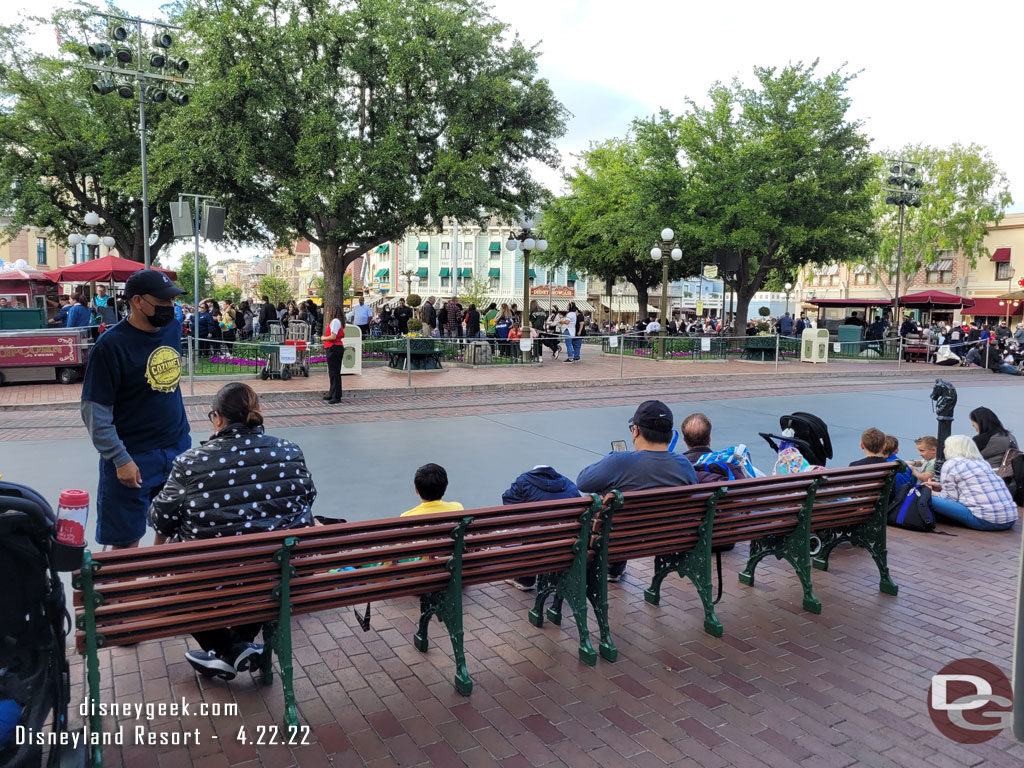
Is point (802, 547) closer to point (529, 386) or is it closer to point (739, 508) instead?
point (739, 508)

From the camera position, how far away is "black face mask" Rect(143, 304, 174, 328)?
3961 mm

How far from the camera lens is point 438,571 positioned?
3.48 m

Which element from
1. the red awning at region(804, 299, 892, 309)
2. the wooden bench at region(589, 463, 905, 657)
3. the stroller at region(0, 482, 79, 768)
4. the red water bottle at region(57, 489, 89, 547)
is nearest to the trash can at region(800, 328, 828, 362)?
the red awning at region(804, 299, 892, 309)

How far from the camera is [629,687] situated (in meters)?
3.53

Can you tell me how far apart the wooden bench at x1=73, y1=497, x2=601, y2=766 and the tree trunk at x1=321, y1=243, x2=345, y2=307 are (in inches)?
739

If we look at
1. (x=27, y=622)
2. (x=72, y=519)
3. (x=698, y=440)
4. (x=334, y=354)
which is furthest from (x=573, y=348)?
(x=27, y=622)

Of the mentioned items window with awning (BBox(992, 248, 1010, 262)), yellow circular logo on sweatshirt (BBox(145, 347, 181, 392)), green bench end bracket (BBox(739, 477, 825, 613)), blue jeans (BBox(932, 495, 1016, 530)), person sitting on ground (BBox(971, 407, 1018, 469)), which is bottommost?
blue jeans (BBox(932, 495, 1016, 530))

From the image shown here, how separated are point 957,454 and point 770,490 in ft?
9.25

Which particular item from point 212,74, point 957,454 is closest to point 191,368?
point 212,74

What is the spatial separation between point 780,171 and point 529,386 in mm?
15148

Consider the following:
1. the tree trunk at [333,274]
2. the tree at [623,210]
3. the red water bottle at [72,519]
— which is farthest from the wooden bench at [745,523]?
the tree at [623,210]

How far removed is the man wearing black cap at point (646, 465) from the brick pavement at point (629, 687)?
78 centimetres

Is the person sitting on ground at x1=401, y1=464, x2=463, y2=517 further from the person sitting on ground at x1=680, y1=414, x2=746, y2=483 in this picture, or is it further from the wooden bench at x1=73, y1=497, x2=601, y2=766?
the person sitting on ground at x1=680, y1=414, x2=746, y2=483

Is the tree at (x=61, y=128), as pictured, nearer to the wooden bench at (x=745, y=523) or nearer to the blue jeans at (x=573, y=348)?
the blue jeans at (x=573, y=348)
